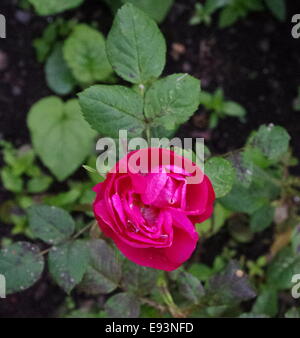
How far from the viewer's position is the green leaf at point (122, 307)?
1094 millimetres

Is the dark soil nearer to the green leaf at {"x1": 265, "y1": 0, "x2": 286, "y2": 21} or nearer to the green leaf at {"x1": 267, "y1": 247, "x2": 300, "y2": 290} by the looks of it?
the green leaf at {"x1": 265, "y1": 0, "x2": 286, "y2": 21}

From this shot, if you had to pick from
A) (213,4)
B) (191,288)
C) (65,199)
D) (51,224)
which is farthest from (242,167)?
(213,4)

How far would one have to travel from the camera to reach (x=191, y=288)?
1.14m

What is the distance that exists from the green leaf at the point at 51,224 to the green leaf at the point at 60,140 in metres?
0.48

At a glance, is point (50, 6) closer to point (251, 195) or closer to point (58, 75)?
point (58, 75)

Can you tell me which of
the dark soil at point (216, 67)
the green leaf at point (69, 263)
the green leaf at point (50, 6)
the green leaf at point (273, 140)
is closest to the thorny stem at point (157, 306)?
the green leaf at point (69, 263)

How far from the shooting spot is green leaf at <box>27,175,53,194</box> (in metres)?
1.65

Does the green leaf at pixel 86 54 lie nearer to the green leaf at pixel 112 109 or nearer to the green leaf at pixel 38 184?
the green leaf at pixel 38 184

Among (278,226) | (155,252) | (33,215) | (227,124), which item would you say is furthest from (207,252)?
(155,252)

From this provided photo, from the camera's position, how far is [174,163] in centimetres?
77

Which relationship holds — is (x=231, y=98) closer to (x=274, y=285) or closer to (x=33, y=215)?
(x=274, y=285)

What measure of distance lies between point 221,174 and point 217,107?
2.76 feet
